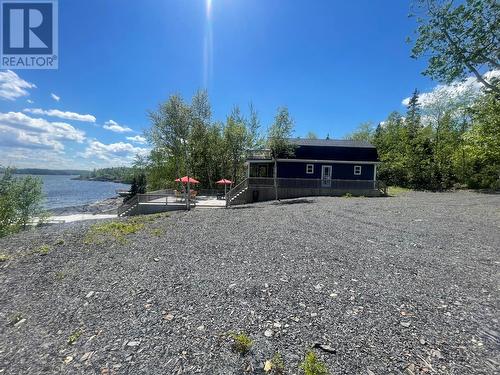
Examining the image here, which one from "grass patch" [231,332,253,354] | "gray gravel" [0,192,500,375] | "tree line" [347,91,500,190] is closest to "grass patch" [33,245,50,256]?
"gray gravel" [0,192,500,375]

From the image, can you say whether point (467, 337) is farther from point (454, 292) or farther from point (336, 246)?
point (336, 246)

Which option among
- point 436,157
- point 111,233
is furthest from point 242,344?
point 436,157

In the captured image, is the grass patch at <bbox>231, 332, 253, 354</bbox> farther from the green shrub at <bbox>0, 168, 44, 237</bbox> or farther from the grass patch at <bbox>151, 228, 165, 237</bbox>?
the green shrub at <bbox>0, 168, 44, 237</bbox>

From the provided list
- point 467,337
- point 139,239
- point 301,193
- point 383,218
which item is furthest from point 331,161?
point 467,337

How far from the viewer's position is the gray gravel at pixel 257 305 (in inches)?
117

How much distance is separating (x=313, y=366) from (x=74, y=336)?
319cm

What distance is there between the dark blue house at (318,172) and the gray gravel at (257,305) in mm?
14052

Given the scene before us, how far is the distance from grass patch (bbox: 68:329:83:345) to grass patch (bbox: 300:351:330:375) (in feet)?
9.85

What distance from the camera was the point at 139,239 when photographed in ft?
29.0

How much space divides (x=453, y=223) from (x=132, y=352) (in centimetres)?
1140

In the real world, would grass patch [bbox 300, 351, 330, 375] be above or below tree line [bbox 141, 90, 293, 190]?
below

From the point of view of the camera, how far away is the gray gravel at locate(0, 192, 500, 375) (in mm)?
2963

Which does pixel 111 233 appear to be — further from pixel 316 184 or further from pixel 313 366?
pixel 316 184

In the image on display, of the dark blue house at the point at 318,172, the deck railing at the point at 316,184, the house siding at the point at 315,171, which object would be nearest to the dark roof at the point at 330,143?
the dark blue house at the point at 318,172
